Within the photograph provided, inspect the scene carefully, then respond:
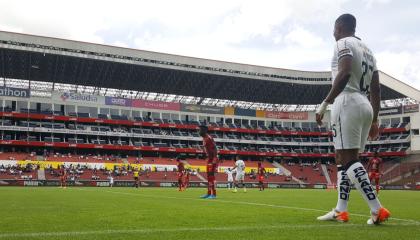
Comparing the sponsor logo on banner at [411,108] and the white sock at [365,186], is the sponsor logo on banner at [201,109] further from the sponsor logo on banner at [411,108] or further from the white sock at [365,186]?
the white sock at [365,186]

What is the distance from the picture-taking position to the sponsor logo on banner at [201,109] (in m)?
83.5

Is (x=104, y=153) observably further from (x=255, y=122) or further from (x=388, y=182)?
(x=388, y=182)

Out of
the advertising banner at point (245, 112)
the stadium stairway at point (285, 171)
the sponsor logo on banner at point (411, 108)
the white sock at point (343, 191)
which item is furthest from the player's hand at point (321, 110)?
the sponsor logo on banner at point (411, 108)

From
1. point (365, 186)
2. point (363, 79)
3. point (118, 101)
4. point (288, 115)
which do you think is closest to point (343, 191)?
point (365, 186)

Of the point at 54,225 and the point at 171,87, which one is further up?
the point at 171,87

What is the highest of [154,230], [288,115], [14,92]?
[14,92]

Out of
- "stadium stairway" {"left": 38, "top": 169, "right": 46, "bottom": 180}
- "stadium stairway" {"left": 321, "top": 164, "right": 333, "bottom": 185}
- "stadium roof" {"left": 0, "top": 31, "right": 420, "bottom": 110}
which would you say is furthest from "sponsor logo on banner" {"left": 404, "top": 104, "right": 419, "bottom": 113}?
"stadium stairway" {"left": 38, "top": 169, "right": 46, "bottom": 180}

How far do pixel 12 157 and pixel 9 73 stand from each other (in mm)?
14036

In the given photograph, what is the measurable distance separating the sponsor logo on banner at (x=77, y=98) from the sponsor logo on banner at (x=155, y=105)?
588 centimetres

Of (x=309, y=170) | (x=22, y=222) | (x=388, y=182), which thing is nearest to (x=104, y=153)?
(x=309, y=170)

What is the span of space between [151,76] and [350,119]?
68.3 meters

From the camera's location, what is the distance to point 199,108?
84.7 metres

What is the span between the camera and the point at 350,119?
6.13m

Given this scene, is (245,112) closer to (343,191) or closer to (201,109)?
(201,109)
